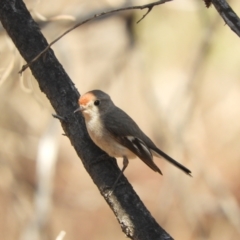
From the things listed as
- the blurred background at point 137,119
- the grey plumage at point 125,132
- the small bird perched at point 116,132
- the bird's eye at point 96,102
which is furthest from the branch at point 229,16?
the blurred background at point 137,119

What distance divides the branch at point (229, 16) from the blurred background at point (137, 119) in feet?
5.55

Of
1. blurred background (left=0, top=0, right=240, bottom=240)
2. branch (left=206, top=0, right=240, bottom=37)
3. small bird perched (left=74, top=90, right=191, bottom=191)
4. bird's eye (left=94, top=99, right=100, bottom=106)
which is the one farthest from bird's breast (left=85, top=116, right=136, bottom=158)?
branch (left=206, top=0, right=240, bottom=37)

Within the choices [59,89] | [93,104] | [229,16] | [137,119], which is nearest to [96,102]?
[93,104]

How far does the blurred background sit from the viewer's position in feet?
14.4

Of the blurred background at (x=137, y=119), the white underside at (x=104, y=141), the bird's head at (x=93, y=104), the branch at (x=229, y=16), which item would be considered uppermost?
the blurred background at (x=137, y=119)

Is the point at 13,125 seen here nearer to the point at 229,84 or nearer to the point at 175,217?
the point at 175,217

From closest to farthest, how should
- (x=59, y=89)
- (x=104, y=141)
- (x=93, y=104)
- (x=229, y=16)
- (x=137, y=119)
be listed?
1. (x=229, y=16)
2. (x=59, y=89)
3. (x=104, y=141)
4. (x=93, y=104)
5. (x=137, y=119)

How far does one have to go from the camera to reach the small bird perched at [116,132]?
2.77 meters

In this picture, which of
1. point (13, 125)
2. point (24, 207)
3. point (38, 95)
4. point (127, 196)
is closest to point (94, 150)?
point (127, 196)

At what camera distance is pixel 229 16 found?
5.08ft

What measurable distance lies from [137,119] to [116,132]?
4.57 m

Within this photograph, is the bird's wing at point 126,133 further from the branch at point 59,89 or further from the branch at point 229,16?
A: the branch at point 229,16

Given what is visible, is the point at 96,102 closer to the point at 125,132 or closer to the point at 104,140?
the point at 125,132

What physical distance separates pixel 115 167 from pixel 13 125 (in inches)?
104
